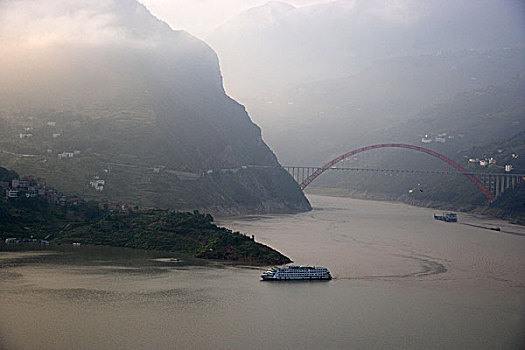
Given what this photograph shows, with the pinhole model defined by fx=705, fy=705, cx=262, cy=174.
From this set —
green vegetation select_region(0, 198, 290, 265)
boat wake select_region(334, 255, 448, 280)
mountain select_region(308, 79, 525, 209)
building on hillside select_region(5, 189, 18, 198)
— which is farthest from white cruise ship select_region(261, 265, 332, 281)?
mountain select_region(308, 79, 525, 209)

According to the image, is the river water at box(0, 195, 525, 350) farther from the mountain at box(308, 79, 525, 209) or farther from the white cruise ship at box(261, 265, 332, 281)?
the mountain at box(308, 79, 525, 209)

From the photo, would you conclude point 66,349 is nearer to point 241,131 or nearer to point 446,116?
point 241,131

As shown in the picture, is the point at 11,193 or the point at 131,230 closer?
the point at 131,230

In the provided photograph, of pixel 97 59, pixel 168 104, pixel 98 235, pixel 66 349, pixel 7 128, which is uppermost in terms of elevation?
pixel 97 59

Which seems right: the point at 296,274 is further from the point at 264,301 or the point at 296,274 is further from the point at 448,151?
the point at 448,151

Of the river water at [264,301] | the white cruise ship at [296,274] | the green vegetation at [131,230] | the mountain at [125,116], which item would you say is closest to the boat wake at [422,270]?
the river water at [264,301]

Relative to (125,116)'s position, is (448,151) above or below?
above

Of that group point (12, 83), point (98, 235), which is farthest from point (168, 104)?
point (98, 235)

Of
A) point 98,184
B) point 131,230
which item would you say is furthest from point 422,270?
point 98,184
